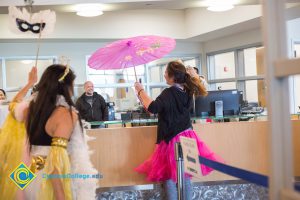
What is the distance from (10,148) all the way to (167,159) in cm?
122

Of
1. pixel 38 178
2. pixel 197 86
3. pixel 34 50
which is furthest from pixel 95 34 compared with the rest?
pixel 38 178

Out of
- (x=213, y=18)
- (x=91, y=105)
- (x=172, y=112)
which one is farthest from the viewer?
(x=213, y=18)

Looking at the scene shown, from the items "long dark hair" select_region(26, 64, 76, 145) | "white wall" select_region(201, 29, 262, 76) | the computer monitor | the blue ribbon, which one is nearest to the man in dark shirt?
the computer monitor

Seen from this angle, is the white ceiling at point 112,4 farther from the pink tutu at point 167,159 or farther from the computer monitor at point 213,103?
the pink tutu at point 167,159

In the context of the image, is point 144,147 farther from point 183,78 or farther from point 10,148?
point 10,148

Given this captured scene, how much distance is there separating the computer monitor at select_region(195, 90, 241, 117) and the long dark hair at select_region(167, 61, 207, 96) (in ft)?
2.39

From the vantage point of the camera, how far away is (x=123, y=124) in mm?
3854

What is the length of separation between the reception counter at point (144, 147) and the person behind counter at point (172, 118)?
0.25 meters

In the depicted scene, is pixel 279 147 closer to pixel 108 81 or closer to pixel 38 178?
pixel 38 178

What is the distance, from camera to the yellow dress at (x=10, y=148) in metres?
2.69

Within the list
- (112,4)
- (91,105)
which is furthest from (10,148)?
(91,105)

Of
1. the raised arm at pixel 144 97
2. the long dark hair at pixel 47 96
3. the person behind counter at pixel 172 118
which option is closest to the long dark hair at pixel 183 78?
the person behind counter at pixel 172 118

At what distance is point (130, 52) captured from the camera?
3.56 meters

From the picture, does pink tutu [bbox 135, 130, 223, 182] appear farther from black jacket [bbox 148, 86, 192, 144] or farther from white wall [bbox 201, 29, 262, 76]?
white wall [bbox 201, 29, 262, 76]
